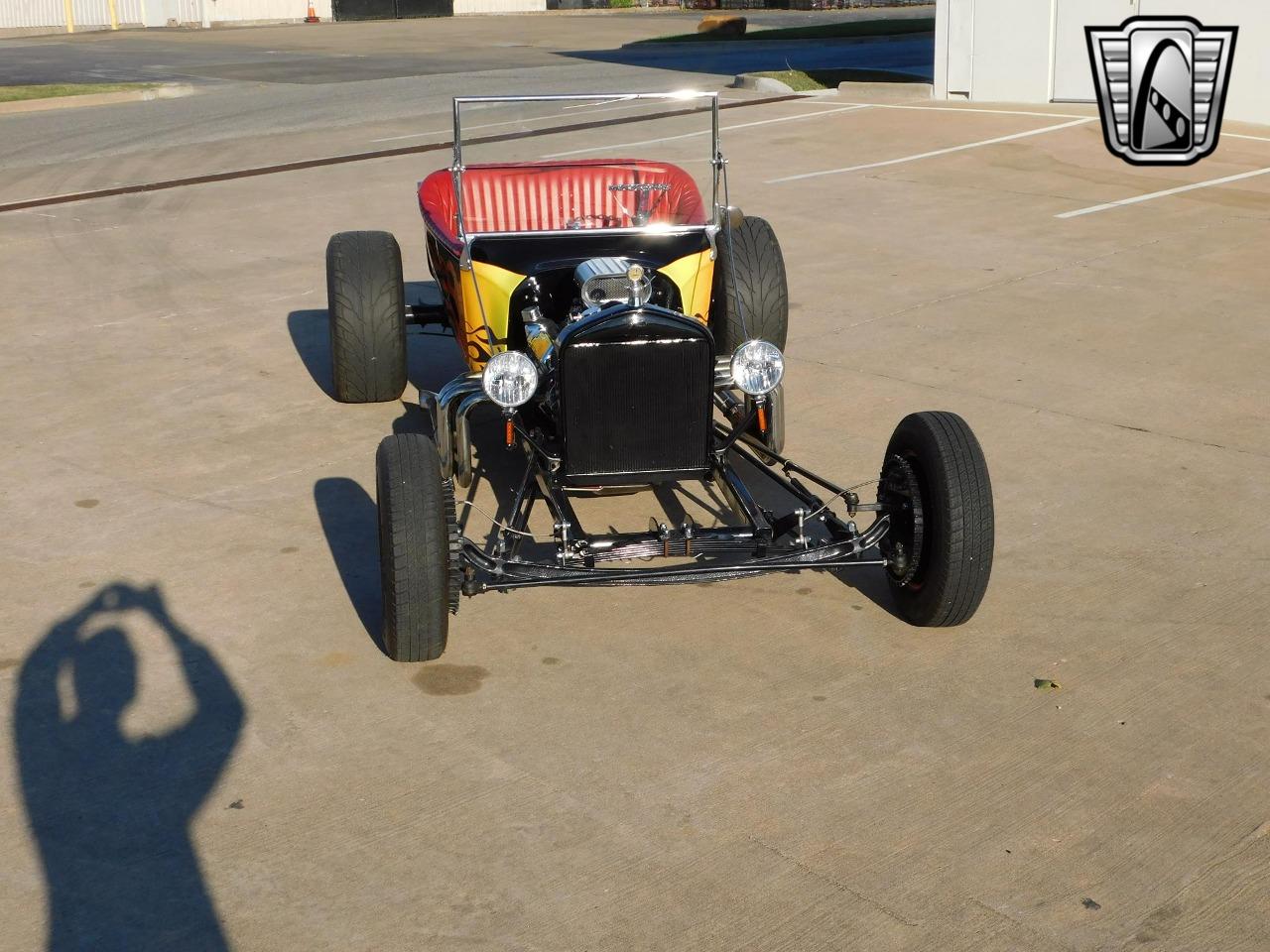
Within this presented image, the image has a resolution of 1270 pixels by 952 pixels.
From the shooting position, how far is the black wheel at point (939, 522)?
16.1 ft

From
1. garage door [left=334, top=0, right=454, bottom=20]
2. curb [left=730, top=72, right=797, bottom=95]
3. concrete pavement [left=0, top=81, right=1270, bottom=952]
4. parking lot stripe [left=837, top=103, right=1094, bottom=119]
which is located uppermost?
garage door [left=334, top=0, right=454, bottom=20]

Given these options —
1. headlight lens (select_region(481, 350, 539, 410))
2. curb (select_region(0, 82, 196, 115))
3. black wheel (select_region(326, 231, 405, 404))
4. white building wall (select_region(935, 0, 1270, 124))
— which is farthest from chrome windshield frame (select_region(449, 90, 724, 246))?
curb (select_region(0, 82, 196, 115))

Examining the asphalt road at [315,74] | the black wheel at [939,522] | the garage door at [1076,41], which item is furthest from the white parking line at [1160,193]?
the asphalt road at [315,74]

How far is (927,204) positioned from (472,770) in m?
9.71

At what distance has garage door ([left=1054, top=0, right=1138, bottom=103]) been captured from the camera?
59.3 ft

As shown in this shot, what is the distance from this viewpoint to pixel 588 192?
800cm

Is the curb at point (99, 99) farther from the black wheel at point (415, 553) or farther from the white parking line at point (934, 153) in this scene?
the black wheel at point (415, 553)

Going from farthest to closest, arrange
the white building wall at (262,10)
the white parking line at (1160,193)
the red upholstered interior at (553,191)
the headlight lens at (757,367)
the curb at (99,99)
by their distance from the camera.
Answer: the white building wall at (262,10), the curb at (99,99), the white parking line at (1160,193), the red upholstered interior at (553,191), the headlight lens at (757,367)

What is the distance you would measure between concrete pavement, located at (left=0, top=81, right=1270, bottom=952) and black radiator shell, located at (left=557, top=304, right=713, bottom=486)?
50cm

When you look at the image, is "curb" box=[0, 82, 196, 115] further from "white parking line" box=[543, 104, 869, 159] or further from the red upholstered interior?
the red upholstered interior

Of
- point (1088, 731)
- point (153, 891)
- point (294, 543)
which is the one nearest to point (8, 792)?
point (153, 891)

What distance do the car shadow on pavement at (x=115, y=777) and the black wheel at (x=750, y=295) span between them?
3.20 metres

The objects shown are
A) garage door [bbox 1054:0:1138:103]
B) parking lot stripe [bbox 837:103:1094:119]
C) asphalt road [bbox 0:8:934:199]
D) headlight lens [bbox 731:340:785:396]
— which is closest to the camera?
headlight lens [bbox 731:340:785:396]

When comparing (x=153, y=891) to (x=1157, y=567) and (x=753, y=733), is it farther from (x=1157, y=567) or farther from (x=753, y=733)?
(x=1157, y=567)
